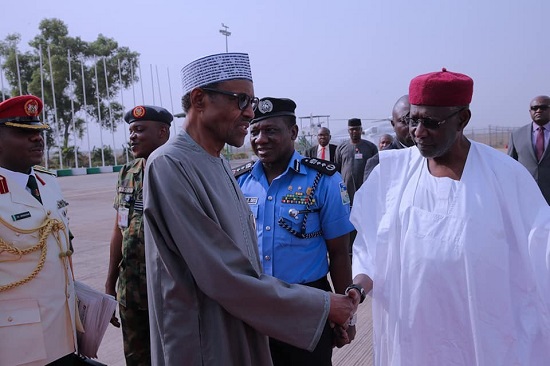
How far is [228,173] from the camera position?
6.45 ft

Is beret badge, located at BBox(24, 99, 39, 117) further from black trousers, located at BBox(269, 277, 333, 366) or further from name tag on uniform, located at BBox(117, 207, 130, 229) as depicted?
black trousers, located at BBox(269, 277, 333, 366)

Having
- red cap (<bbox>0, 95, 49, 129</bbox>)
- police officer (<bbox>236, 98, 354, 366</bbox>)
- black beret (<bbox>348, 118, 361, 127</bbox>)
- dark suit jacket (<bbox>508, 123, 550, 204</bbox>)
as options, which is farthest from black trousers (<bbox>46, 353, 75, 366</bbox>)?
black beret (<bbox>348, 118, 361, 127</bbox>)

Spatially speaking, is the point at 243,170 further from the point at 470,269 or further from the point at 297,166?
the point at 470,269

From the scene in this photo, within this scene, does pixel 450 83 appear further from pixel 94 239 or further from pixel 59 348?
pixel 94 239

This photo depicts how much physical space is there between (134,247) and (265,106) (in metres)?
1.20

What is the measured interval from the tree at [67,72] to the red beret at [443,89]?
36711mm

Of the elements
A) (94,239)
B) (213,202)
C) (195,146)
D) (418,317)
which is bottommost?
(94,239)

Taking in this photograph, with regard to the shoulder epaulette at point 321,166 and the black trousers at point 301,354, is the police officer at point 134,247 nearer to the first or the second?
the black trousers at point 301,354

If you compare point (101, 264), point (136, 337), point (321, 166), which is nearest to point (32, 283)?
point (136, 337)

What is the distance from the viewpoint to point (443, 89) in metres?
2.13

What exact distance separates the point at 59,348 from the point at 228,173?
1269 millimetres

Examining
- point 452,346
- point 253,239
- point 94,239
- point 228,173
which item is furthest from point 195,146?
A: point 94,239

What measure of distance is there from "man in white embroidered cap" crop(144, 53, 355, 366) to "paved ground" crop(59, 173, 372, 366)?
2.17 m

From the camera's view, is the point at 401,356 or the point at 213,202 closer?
the point at 213,202
